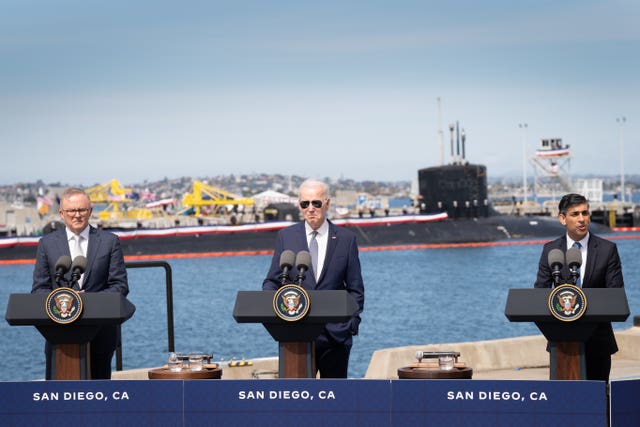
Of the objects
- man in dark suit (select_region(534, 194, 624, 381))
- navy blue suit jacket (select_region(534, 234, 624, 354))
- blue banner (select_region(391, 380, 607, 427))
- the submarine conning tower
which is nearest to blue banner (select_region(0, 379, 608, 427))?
blue banner (select_region(391, 380, 607, 427))

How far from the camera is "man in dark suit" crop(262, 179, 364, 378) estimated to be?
6.92m

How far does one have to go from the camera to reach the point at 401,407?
589 cm

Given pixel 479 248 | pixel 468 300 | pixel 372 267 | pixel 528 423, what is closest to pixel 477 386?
pixel 528 423

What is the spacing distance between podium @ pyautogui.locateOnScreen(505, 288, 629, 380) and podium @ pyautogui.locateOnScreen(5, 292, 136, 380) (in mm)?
2099

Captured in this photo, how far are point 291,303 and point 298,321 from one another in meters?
0.11

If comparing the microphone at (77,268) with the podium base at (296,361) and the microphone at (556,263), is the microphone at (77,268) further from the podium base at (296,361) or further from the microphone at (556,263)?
the microphone at (556,263)

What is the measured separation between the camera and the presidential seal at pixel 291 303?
598 centimetres

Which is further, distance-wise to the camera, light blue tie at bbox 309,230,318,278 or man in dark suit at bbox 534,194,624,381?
light blue tie at bbox 309,230,318,278

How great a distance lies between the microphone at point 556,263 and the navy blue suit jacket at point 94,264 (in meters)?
2.47

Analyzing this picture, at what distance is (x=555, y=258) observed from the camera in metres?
6.09

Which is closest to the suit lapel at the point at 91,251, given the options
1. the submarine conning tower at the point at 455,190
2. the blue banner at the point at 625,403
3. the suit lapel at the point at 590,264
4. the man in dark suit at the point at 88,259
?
the man in dark suit at the point at 88,259

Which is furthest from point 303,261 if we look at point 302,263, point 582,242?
point 582,242

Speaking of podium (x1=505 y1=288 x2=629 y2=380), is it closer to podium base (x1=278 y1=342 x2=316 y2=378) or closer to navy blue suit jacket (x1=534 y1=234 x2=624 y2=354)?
navy blue suit jacket (x1=534 y1=234 x2=624 y2=354)

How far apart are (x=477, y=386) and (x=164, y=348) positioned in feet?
84.2
